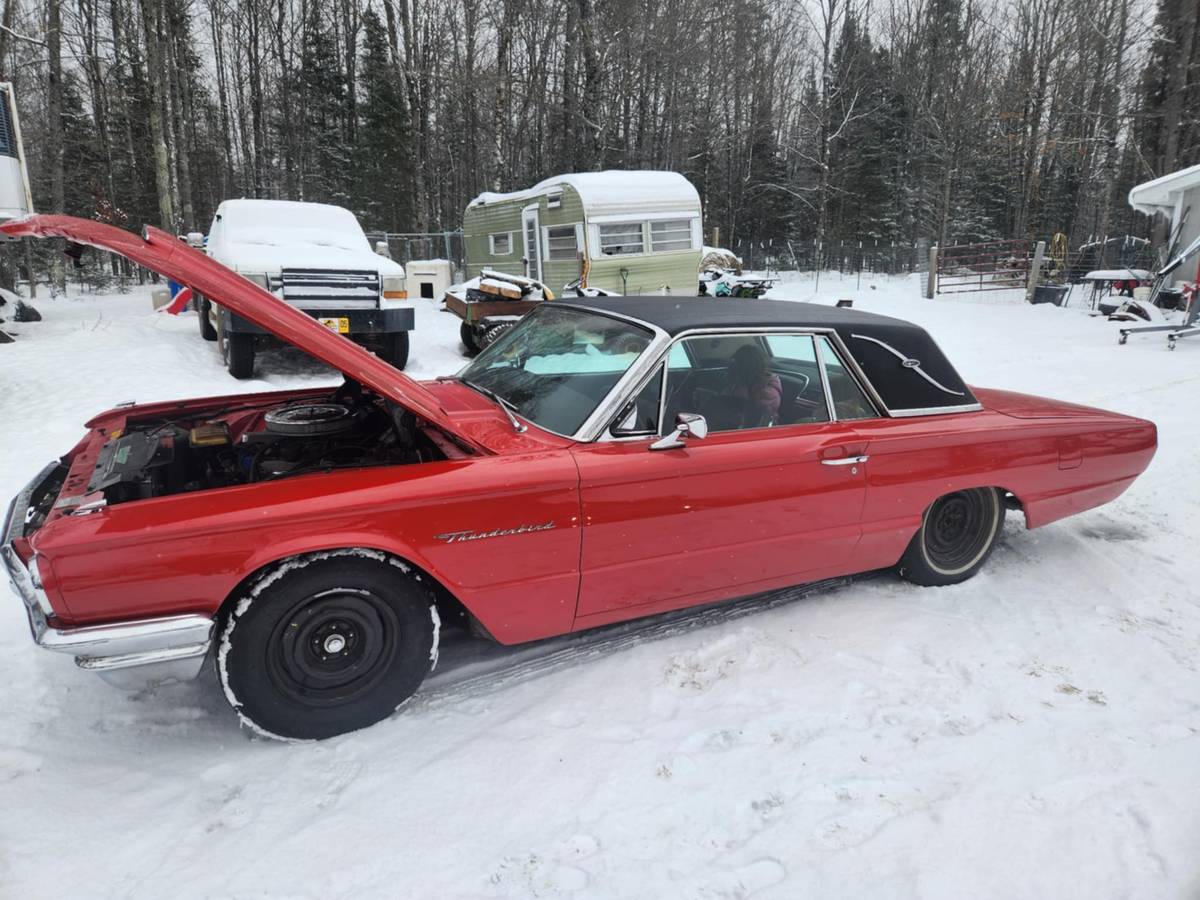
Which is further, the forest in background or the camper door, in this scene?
the forest in background

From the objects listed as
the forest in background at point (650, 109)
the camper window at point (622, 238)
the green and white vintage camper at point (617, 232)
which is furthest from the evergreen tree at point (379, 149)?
the camper window at point (622, 238)

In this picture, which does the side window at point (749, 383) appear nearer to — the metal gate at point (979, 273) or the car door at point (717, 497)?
the car door at point (717, 497)

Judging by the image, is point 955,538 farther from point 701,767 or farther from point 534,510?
point 534,510

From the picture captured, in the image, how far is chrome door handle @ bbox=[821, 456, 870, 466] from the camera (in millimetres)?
3191

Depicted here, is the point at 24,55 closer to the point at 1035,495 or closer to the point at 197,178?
the point at 197,178

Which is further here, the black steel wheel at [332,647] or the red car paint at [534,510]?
the black steel wheel at [332,647]

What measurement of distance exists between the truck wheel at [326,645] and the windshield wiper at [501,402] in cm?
75


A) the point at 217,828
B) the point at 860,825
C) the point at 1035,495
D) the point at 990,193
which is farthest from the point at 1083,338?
the point at 990,193

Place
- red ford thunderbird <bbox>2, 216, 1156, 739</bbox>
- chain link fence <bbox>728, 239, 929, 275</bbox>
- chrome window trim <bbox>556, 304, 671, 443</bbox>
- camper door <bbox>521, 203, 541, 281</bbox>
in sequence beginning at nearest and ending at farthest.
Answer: red ford thunderbird <bbox>2, 216, 1156, 739</bbox> < chrome window trim <bbox>556, 304, 671, 443</bbox> < camper door <bbox>521, 203, 541, 281</bbox> < chain link fence <bbox>728, 239, 929, 275</bbox>

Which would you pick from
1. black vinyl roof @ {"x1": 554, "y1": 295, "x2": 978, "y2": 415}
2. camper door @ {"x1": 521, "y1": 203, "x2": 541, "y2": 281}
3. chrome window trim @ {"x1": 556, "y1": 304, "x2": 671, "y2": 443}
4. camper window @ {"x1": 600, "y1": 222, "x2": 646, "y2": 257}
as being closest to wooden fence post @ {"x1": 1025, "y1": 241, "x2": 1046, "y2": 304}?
camper window @ {"x1": 600, "y1": 222, "x2": 646, "y2": 257}

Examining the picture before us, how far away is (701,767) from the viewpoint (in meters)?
2.46

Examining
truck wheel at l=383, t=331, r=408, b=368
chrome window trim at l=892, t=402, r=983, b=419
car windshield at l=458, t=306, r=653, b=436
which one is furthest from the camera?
truck wheel at l=383, t=331, r=408, b=368

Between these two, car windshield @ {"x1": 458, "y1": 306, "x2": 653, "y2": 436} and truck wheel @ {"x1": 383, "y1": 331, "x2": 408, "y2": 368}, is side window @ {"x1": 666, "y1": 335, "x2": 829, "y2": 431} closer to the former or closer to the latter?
car windshield @ {"x1": 458, "y1": 306, "x2": 653, "y2": 436}

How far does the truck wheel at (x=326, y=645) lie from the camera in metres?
2.38
